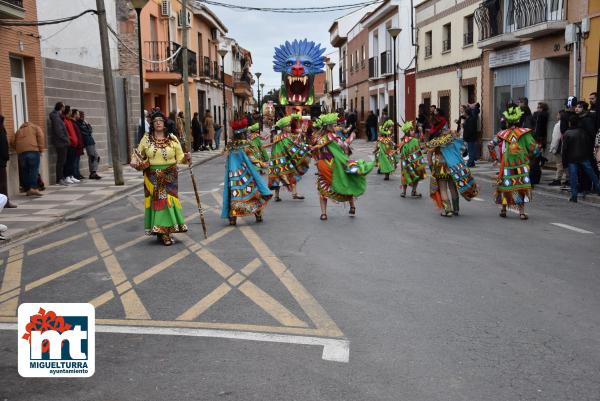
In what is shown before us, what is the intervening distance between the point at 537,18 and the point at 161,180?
14.2 meters

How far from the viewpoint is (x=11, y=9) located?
14898 millimetres

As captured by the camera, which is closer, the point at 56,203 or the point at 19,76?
the point at 56,203

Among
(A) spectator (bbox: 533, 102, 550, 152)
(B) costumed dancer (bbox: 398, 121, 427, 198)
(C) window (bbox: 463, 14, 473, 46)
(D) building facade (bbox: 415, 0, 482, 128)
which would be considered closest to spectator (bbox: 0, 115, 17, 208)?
(B) costumed dancer (bbox: 398, 121, 427, 198)

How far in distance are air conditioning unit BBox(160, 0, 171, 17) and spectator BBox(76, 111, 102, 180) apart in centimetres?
1502

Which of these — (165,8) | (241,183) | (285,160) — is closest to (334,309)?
(241,183)

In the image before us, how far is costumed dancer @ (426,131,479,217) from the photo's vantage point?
11352mm

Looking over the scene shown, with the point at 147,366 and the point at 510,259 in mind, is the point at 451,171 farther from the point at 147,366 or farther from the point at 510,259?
the point at 147,366

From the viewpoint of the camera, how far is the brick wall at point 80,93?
59.8 ft

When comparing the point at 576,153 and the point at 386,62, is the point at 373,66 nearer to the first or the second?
the point at 386,62

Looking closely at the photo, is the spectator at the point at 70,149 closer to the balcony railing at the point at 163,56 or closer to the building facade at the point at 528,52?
the building facade at the point at 528,52

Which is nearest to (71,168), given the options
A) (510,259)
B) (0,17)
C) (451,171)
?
(0,17)

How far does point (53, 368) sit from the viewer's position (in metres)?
4.39

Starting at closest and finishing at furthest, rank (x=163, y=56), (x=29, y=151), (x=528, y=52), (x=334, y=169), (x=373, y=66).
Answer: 1. (x=334, y=169)
2. (x=29, y=151)
3. (x=528, y=52)
4. (x=163, y=56)
5. (x=373, y=66)

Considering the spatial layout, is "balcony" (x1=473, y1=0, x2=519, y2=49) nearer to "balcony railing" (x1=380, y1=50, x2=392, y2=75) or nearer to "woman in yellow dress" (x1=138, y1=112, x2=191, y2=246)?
"woman in yellow dress" (x1=138, y1=112, x2=191, y2=246)
